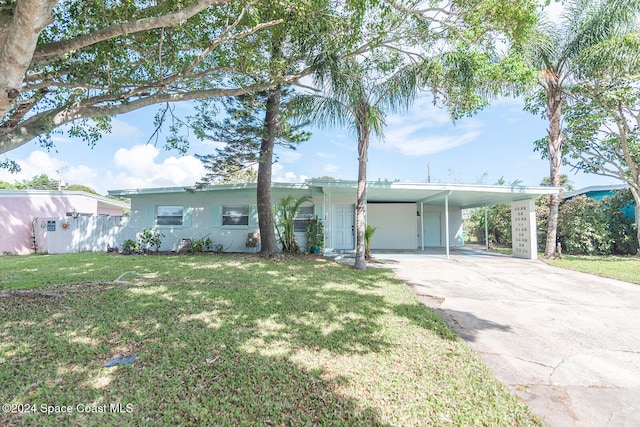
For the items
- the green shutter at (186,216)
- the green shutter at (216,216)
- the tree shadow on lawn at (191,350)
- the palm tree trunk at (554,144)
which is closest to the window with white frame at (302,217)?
the green shutter at (216,216)

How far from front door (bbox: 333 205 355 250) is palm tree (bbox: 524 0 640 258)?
7.72 meters

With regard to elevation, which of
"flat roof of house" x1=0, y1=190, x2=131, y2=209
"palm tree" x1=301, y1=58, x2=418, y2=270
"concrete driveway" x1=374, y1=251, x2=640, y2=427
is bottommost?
"concrete driveway" x1=374, y1=251, x2=640, y2=427

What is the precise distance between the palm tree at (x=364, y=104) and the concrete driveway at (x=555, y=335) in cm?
338

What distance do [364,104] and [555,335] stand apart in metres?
6.67

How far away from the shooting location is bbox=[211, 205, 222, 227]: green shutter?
12.5 metres

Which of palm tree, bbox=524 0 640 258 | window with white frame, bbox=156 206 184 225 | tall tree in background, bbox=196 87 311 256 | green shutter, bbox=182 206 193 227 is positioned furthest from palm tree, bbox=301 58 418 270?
window with white frame, bbox=156 206 184 225

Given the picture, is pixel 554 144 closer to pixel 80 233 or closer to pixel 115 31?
pixel 115 31

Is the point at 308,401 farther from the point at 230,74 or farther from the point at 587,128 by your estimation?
the point at 587,128

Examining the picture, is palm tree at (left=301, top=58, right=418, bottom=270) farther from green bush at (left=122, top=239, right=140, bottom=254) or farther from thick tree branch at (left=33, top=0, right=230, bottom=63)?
green bush at (left=122, top=239, right=140, bottom=254)

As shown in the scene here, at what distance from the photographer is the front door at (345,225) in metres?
12.8

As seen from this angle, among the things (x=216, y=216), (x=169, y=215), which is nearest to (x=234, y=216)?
(x=216, y=216)

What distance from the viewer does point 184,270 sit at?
7.59 metres

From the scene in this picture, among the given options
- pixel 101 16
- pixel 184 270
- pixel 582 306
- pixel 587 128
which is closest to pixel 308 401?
pixel 582 306

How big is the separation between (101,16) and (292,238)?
8.15 meters
